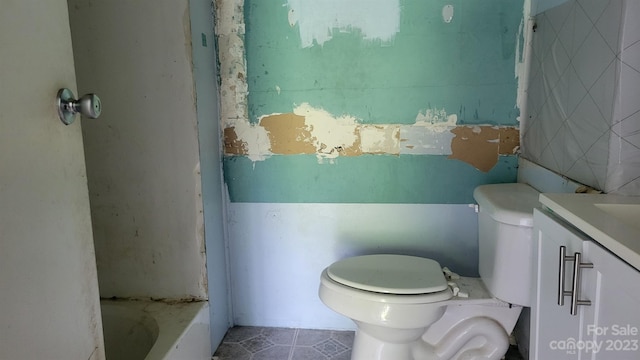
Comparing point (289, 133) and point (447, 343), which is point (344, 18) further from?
point (447, 343)

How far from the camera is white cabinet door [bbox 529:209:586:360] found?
89 cm

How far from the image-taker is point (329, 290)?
1.51 meters

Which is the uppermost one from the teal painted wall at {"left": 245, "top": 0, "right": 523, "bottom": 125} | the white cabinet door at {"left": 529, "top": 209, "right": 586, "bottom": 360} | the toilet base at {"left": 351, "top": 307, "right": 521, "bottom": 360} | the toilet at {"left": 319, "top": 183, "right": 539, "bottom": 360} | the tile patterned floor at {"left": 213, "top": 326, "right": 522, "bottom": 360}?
the teal painted wall at {"left": 245, "top": 0, "right": 523, "bottom": 125}

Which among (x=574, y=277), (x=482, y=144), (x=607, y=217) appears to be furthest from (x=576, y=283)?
(x=482, y=144)

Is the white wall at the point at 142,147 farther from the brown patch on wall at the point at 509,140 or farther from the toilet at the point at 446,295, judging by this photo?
the brown patch on wall at the point at 509,140

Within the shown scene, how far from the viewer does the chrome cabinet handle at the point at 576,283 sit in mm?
830

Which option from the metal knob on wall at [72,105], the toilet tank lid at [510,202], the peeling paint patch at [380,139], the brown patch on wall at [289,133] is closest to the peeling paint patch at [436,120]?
the peeling paint patch at [380,139]

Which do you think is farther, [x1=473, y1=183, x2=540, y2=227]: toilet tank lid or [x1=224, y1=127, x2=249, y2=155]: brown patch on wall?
[x1=224, y1=127, x2=249, y2=155]: brown patch on wall

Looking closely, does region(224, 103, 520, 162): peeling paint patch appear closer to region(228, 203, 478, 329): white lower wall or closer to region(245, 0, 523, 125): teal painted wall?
region(245, 0, 523, 125): teal painted wall

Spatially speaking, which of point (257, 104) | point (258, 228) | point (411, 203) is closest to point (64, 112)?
point (257, 104)

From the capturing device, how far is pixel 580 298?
0.85 metres

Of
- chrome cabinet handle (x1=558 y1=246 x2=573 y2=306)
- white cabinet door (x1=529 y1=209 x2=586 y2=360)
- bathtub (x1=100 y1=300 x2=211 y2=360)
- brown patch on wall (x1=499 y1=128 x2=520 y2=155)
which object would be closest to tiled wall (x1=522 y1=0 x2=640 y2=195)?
brown patch on wall (x1=499 y1=128 x2=520 y2=155)

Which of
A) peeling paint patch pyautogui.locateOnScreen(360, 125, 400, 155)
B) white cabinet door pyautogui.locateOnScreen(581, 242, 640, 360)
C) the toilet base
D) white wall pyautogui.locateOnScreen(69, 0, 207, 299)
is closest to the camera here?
white cabinet door pyautogui.locateOnScreen(581, 242, 640, 360)

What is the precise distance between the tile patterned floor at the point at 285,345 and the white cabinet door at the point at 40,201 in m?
1.02
